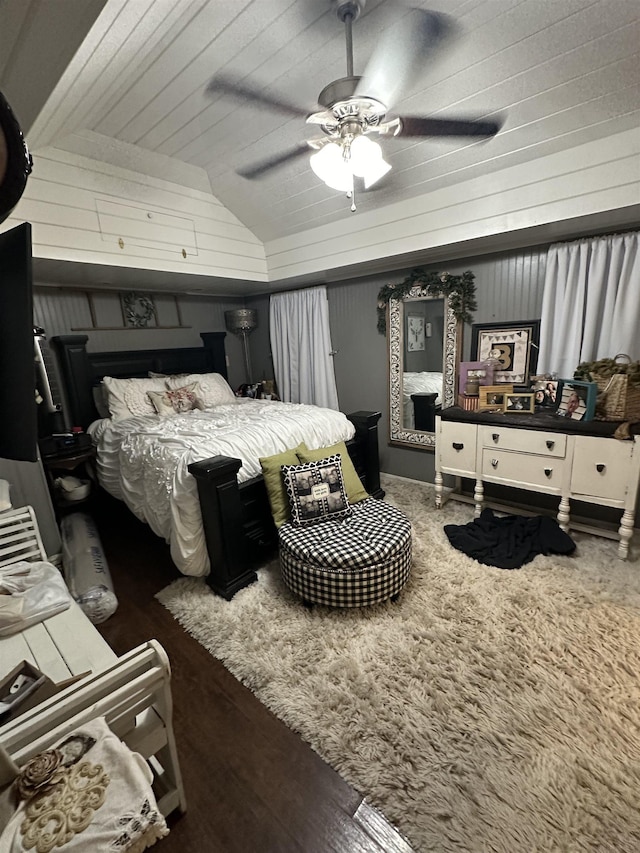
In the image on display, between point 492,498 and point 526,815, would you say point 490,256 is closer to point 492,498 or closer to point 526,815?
point 492,498

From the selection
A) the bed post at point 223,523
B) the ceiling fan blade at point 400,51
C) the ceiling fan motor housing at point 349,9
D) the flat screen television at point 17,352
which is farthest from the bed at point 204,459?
the ceiling fan motor housing at point 349,9

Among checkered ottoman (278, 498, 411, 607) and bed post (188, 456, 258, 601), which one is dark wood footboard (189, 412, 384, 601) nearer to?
bed post (188, 456, 258, 601)

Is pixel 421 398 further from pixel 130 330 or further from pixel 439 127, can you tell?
pixel 130 330

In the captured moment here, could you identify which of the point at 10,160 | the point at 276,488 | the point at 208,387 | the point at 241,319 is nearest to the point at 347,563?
the point at 276,488

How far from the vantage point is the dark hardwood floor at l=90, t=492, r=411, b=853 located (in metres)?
1.14

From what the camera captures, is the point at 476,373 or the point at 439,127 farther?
the point at 476,373

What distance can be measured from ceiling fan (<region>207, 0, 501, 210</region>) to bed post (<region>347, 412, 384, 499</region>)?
180 centimetres

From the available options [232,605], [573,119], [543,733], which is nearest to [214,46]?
[573,119]

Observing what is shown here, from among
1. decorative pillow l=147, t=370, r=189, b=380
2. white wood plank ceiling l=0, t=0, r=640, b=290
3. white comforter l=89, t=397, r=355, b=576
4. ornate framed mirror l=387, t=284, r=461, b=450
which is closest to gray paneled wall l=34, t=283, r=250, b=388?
decorative pillow l=147, t=370, r=189, b=380

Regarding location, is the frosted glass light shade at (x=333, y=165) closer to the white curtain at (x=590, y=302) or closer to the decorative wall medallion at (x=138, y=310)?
the white curtain at (x=590, y=302)

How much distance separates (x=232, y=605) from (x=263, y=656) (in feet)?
1.39

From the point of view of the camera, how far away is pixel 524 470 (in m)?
2.61

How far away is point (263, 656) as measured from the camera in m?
1.76

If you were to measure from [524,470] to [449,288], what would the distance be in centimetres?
154
